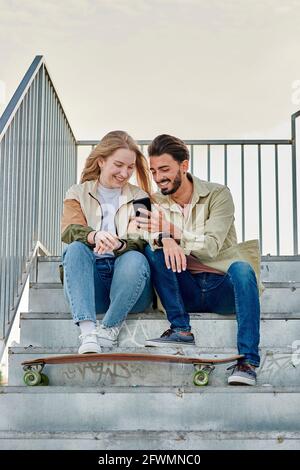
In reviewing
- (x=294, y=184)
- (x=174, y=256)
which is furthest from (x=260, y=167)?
(x=174, y=256)

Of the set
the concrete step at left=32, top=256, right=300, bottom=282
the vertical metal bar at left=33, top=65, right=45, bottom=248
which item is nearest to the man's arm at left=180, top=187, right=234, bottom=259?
the concrete step at left=32, top=256, right=300, bottom=282

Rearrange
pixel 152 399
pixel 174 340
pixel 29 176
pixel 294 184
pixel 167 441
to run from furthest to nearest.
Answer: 1. pixel 294 184
2. pixel 29 176
3. pixel 174 340
4. pixel 152 399
5. pixel 167 441

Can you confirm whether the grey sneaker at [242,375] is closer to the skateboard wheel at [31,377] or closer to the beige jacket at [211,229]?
the beige jacket at [211,229]

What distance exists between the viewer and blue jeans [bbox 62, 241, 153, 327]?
3215 millimetres

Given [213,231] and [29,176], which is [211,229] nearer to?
[213,231]

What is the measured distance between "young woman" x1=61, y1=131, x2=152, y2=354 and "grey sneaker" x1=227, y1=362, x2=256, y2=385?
50 cm

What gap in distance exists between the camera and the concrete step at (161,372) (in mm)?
3223

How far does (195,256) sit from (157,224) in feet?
0.67

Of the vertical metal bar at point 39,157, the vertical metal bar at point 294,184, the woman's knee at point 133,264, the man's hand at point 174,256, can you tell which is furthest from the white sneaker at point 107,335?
the vertical metal bar at point 294,184

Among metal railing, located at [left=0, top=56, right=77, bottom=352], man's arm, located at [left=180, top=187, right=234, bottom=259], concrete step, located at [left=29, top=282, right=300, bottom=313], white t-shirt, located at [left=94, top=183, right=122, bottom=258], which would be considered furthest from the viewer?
concrete step, located at [left=29, top=282, right=300, bottom=313]

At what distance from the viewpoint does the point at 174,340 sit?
333 centimetres

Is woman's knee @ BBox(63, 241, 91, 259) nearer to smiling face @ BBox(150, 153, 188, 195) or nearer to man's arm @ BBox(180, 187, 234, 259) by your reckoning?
man's arm @ BBox(180, 187, 234, 259)

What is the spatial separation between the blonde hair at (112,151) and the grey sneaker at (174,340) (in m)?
0.79
